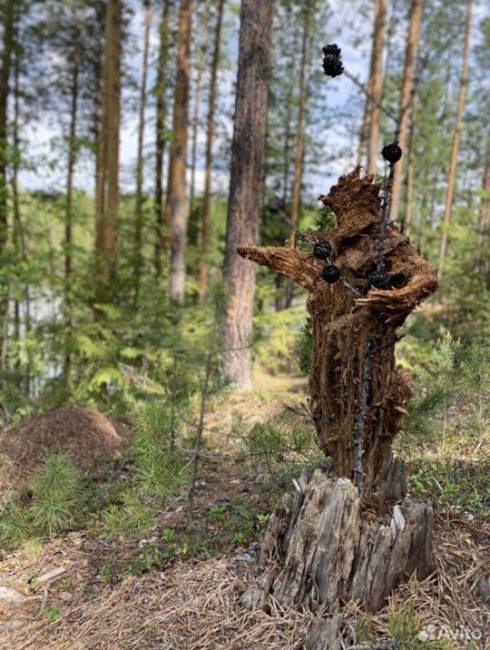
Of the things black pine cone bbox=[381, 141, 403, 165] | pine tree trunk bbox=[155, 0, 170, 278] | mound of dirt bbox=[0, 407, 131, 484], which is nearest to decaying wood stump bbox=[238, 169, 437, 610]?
black pine cone bbox=[381, 141, 403, 165]

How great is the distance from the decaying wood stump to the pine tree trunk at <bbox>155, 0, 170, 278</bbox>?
342 inches

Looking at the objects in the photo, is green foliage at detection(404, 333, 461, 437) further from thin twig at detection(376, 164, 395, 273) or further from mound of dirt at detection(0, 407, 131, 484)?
mound of dirt at detection(0, 407, 131, 484)

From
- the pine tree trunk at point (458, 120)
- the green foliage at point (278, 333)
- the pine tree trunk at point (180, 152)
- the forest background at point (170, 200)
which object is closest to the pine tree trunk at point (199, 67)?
the forest background at point (170, 200)

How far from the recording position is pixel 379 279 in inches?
80.9

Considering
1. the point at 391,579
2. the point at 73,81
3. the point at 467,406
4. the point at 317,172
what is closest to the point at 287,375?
the point at 467,406

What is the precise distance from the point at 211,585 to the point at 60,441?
280 cm

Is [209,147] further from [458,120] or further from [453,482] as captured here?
[453,482]

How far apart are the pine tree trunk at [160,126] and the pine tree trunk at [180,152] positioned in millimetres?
656

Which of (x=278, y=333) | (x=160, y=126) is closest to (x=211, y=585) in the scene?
(x=278, y=333)

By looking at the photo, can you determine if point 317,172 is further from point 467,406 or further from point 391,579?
point 391,579

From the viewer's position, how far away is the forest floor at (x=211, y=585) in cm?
209

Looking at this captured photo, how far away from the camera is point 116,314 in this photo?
8031 mm

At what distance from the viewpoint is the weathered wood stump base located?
2.14 metres

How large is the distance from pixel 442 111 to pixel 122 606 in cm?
2183
